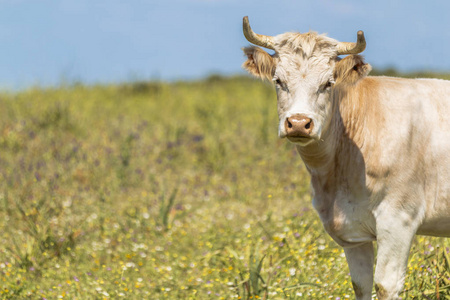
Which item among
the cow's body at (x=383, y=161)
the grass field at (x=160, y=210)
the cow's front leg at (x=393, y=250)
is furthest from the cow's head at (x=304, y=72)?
the grass field at (x=160, y=210)

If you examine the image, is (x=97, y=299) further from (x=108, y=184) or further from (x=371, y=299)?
(x=108, y=184)

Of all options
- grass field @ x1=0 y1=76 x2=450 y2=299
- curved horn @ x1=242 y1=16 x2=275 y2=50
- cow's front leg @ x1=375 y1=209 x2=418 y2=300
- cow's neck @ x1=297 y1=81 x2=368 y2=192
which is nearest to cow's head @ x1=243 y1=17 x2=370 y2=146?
curved horn @ x1=242 y1=16 x2=275 y2=50

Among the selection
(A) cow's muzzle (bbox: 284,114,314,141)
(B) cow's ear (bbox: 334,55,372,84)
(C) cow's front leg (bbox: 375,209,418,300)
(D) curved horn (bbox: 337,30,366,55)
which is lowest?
(C) cow's front leg (bbox: 375,209,418,300)

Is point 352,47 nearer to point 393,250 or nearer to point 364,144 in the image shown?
point 364,144

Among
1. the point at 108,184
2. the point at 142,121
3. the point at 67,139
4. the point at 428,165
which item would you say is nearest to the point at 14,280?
the point at 108,184

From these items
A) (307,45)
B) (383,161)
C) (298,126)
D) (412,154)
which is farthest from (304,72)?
(412,154)

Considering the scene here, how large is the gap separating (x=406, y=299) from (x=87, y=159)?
7.08 metres

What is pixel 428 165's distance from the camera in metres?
4.52

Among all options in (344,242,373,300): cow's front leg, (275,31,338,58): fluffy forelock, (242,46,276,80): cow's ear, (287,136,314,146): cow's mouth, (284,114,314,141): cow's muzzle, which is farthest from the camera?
(344,242,373,300): cow's front leg

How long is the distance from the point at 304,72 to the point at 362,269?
170 centimetres

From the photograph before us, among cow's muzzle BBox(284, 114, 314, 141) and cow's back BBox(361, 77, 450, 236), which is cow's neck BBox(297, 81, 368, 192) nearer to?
cow's back BBox(361, 77, 450, 236)

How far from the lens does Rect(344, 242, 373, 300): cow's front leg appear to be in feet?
15.7

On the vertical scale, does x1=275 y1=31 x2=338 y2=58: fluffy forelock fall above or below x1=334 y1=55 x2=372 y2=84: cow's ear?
above

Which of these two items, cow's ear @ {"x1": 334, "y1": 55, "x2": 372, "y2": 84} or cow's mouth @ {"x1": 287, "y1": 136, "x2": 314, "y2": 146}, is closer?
cow's mouth @ {"x1": 287, "y1": 136, "x2": 314, "y2": 146}
